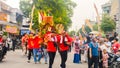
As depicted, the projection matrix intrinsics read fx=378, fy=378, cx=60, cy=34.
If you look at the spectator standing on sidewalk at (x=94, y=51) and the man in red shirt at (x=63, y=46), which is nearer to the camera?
the spectator standing on sidewalk at (x=94, y=51)

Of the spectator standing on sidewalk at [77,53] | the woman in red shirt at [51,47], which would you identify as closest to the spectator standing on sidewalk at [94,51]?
the woman in red shirt at [51,47]

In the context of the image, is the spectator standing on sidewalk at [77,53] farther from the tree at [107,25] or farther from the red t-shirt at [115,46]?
the tree at [107,25]

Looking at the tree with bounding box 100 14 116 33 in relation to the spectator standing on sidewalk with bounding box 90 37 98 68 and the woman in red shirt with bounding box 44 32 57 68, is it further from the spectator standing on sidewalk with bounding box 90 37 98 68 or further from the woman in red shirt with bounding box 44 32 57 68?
the spectator standing on sidewalk with bounding box 90 37 98 68

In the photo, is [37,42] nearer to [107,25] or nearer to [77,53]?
[77,53]

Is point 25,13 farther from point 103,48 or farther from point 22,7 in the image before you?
point 103,48

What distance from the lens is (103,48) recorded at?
628 inches

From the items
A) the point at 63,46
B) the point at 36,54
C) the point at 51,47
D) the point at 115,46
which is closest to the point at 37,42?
the point at 36,54

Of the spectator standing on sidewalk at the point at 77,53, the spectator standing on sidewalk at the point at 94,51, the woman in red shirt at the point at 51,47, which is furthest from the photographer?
the spectator standing on sidewalk at the point at 77,53

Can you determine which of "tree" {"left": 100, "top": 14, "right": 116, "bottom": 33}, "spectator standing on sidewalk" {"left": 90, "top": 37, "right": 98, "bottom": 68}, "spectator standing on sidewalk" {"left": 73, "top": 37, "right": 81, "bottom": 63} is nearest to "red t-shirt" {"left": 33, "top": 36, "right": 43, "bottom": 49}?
"spectator standing on sidewalk" {"left": 73, "top": 37, "right": 81, "bottom": 63}

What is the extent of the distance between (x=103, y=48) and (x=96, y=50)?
3.45 ft

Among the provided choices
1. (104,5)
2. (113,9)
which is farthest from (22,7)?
(113,9)

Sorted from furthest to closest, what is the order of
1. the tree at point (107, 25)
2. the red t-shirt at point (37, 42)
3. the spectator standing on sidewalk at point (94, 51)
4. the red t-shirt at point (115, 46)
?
the tree at point (107, 25) < the red t-shirt at point (37, 42) < the red t-shirt at point (115, 46) < the spectator standing on sidewalk at point (94, 51)

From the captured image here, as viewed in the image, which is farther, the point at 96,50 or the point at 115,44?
the point at 115,44

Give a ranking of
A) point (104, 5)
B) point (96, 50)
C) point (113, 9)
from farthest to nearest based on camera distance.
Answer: point (104, 5), point (113, 9), point (96, 50)
